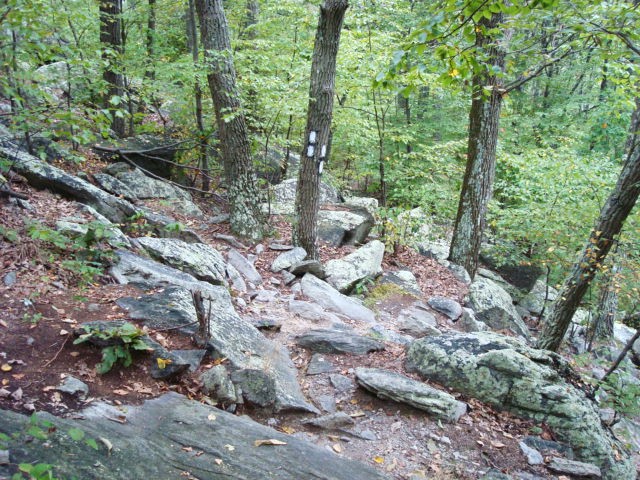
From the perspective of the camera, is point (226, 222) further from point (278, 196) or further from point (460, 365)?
point (460, 365)

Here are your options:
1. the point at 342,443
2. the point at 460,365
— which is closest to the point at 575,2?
the point at 460,365

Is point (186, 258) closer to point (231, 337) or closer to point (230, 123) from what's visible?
point (231, 337)

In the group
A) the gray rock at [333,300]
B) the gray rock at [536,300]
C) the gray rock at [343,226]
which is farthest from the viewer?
the gray rock at [536,300]

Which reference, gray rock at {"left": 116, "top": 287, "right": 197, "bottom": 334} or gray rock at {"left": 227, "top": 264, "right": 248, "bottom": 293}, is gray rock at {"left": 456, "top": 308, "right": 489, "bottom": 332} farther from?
gray rock at {"left": 116, "top": 287, "right": 197, "bottom": 334}

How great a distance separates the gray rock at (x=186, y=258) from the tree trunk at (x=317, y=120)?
6.87 ft

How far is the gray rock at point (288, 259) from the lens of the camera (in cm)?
783

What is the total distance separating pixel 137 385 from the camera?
3504 millimetres

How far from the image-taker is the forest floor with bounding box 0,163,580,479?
3268 mm

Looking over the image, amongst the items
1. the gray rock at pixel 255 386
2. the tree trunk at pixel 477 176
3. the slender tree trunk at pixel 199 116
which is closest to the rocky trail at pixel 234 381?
the gray rock at pixel 255 386

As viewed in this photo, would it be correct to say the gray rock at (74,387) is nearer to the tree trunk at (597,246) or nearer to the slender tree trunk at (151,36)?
the tree trunk at (597,246)

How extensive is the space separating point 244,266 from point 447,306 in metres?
3.88

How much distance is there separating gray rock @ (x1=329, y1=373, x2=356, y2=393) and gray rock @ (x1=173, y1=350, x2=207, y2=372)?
4.74 feet

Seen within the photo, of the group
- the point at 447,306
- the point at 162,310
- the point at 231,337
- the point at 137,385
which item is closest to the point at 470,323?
the point at 447,306

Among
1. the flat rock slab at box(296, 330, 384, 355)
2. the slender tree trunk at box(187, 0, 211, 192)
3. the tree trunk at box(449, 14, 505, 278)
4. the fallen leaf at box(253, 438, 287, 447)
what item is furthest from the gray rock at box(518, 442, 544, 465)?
the slender tree trunk at box(187, 0, 211, 192)
